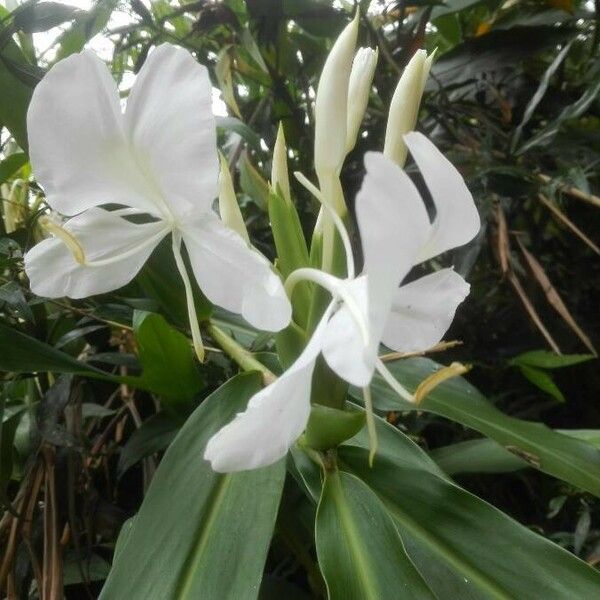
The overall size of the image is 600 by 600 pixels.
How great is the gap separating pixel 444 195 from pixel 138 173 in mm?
165

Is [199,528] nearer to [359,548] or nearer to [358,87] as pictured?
[359,548]

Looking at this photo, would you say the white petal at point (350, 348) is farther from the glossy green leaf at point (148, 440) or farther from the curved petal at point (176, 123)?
the glossy green leaf at point (148, 440)

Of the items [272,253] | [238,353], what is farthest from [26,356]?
[272,253]

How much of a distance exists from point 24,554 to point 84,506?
7 centimetres

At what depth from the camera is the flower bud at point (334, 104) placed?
38cm

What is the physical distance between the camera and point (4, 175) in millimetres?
643

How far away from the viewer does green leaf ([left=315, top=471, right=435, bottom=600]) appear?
0.34m

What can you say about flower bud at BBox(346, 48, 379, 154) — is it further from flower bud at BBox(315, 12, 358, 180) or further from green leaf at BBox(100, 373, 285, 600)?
green leaf at BBox(100, 373, 285, 600)

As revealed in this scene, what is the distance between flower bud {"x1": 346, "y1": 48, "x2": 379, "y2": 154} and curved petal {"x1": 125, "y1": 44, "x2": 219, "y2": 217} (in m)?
0.11

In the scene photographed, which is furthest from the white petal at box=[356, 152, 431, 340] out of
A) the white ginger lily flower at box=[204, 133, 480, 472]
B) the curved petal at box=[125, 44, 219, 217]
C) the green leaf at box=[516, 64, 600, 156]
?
the green leaf at box=[516, 64, 600, 156]

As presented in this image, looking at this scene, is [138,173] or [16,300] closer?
[138,173]

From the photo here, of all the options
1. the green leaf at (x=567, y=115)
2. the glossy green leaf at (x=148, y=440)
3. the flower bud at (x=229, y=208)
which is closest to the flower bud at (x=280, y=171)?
the flower bud at (x=229, y=208)

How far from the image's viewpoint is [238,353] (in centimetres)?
52

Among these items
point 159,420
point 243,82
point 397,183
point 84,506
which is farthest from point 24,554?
point 243,82
